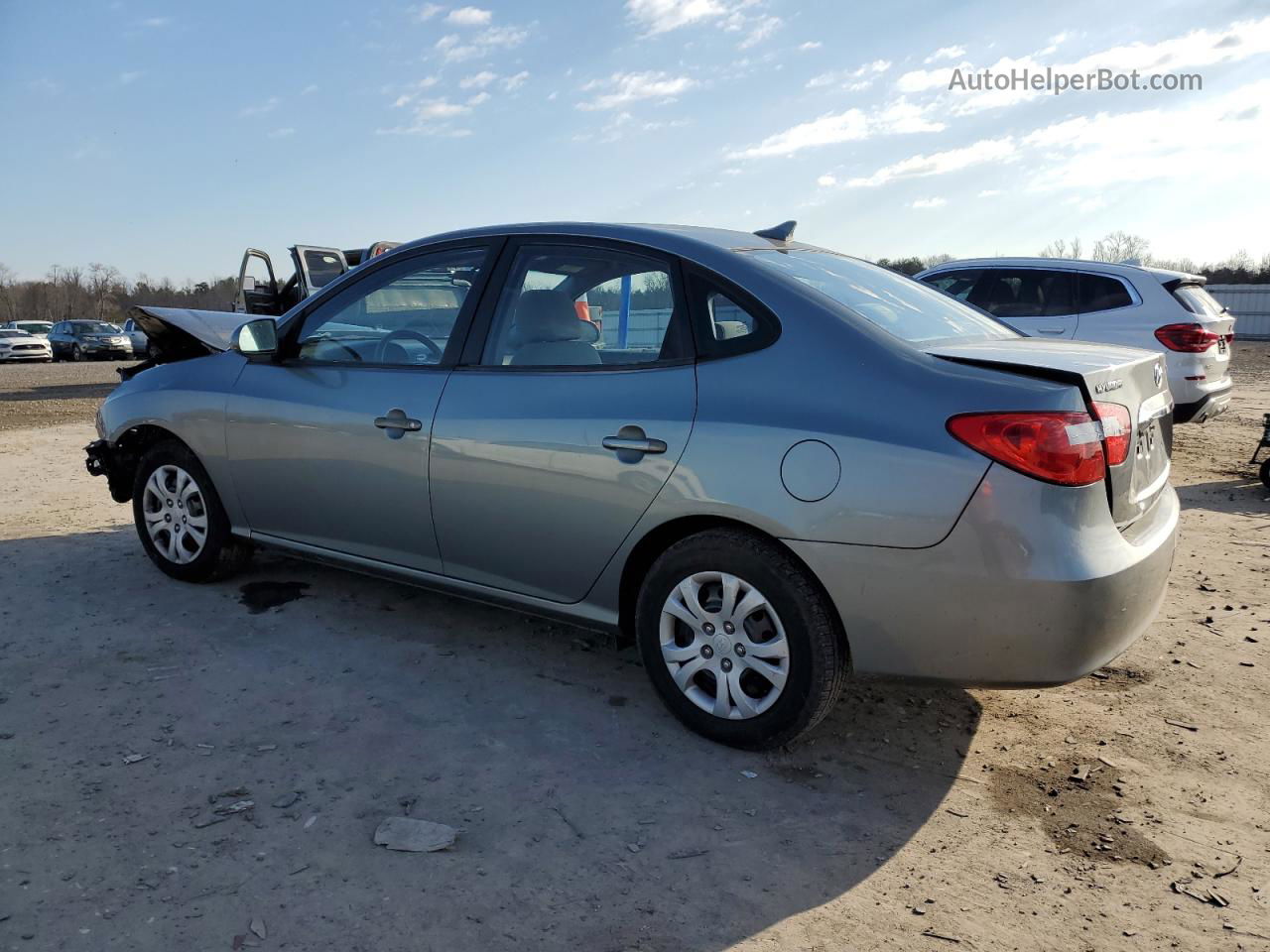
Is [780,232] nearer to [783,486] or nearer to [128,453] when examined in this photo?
[783,486]

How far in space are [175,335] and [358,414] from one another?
84.4 inches

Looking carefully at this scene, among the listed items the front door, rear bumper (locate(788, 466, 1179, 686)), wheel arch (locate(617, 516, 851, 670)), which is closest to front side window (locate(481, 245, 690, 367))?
the front door

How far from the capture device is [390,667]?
396 centimetres

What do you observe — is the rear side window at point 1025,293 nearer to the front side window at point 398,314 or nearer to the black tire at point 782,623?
the front side window at point 398,314

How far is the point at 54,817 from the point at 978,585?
9.08ft

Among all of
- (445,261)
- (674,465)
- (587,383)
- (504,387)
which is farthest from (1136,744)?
(445,261)

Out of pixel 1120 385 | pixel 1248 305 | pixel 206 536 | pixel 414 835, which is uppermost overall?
pixel 1248 305

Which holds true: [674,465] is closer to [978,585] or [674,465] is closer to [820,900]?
[978,585]

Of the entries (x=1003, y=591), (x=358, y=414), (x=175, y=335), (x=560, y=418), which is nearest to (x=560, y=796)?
(x=560, y=418)

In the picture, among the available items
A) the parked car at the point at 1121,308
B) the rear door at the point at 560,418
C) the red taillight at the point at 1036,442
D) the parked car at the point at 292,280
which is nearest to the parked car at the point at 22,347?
the parked car at the point at 292,280

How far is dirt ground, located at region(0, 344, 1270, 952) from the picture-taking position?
2402 millimetres

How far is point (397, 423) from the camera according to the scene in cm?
389

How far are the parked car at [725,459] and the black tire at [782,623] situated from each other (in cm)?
1

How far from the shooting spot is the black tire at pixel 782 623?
3.00m
